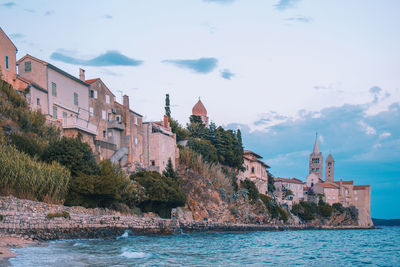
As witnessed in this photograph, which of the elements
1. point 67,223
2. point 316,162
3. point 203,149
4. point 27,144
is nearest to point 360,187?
point 316,162

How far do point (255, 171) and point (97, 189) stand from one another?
5009 cm

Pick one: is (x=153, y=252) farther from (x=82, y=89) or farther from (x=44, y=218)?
(x=82, y=89)

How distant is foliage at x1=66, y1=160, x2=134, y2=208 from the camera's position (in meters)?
31.6

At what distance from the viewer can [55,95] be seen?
4006 centimetres

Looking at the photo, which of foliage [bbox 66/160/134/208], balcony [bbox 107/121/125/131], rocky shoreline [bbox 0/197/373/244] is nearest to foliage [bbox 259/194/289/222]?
rocky shoreline [bbox 0/197/373/244]

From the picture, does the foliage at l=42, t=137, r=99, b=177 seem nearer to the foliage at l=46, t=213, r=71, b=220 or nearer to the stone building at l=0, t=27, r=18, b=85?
the foliage at l=46, t=213, r=71, b=220

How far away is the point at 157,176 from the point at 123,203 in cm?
742

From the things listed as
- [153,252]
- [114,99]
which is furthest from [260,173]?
[153,252]

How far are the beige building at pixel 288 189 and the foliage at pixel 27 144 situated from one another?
5740cm

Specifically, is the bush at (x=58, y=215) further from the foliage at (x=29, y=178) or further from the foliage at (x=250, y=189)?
the foliage at (x=250, y=189)

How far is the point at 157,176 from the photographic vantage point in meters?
44.8

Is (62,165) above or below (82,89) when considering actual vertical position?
below

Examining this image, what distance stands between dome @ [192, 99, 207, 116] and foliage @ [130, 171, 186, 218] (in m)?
41.2

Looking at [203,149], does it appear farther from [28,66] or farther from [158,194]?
[28,66]
